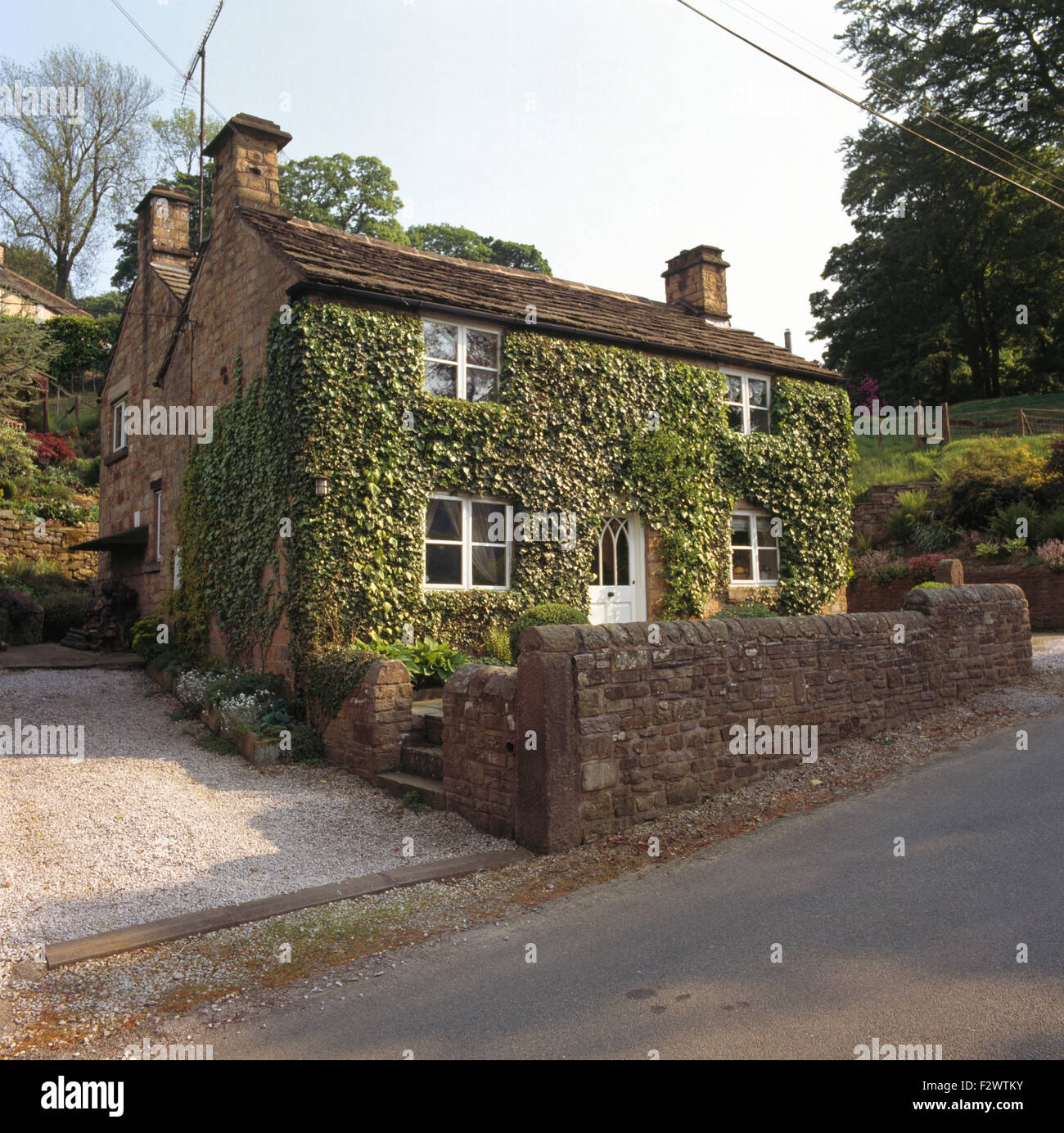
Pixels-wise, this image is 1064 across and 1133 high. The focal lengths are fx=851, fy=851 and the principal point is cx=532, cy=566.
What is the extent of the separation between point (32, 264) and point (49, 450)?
19.8 meters

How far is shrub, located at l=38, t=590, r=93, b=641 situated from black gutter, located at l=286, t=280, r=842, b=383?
36.8 ft

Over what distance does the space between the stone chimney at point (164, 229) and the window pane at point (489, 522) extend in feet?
34.0

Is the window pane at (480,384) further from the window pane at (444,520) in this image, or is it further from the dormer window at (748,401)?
the dormer window at (748,401)

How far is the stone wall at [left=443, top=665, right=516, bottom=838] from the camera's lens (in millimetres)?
6961

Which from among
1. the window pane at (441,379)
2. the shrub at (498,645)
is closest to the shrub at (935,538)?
the shrub at (498,645)

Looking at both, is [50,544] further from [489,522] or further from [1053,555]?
[1053,555]

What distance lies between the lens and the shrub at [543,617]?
12.1 meters

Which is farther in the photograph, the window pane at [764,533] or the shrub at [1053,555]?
the shrub at [1053,555]

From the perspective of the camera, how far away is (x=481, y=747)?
7.25 meters

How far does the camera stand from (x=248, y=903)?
→ 5.76 meters

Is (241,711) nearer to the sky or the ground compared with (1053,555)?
nearer to the ground

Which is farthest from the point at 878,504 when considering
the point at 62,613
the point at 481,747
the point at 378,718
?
the point at 62,613

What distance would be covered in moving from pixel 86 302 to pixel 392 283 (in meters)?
48.3
